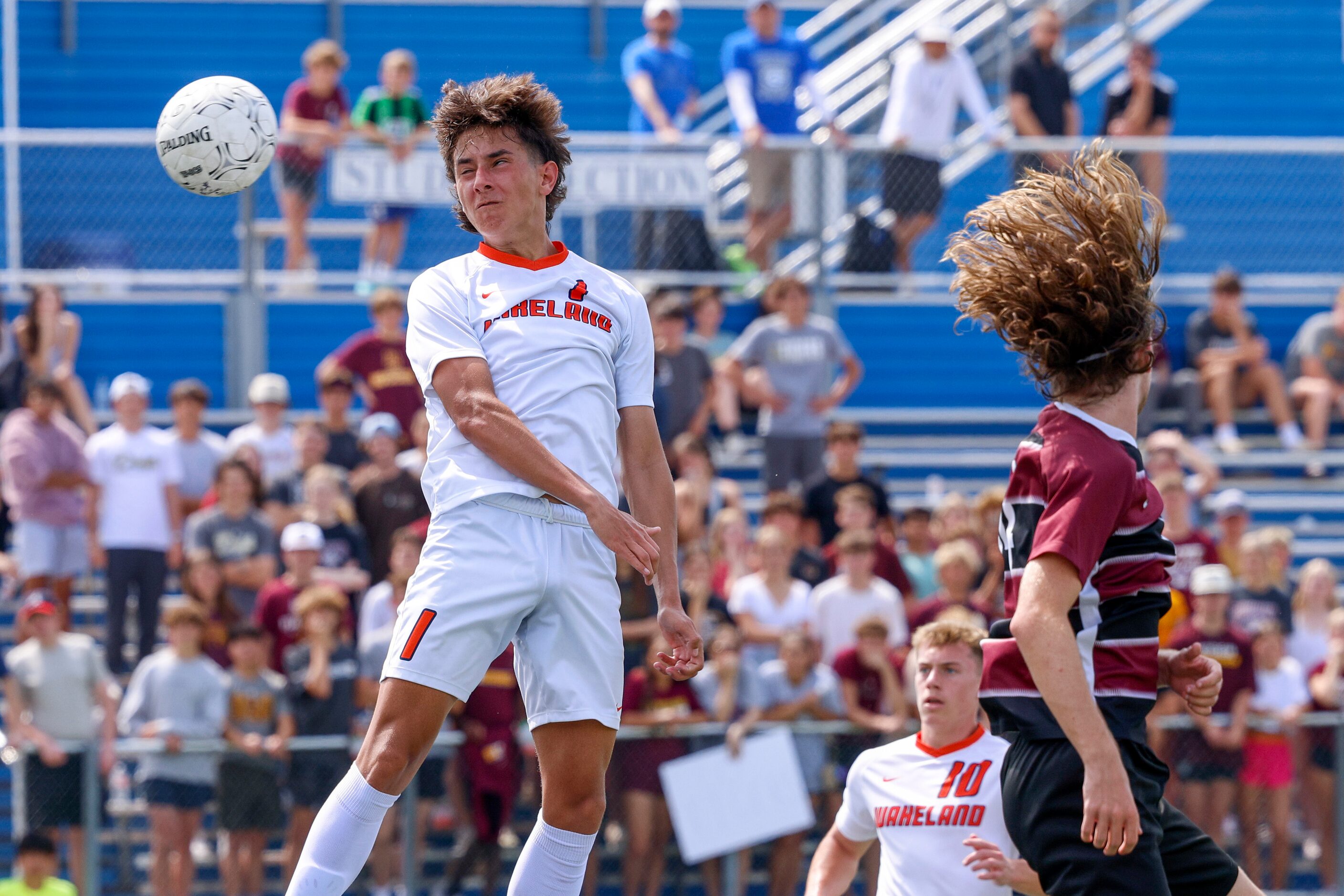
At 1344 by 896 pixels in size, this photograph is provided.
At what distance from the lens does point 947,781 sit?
4.87 meters

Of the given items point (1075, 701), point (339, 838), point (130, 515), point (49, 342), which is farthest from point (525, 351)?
point (49, 342)

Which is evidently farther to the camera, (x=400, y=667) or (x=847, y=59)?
(x=847, y=59)

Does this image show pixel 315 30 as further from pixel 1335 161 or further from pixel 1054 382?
pixel 1054 382

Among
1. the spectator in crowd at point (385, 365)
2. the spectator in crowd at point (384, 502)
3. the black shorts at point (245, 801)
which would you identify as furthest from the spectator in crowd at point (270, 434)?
the black shorts at point (245, 801)

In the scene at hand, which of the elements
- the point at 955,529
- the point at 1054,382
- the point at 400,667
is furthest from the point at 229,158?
the point at 955,529

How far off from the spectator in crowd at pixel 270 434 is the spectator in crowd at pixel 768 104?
13.0ft

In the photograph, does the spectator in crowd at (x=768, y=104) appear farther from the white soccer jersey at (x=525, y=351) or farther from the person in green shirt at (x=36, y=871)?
the white soccer jersey at (x=525, y=351)

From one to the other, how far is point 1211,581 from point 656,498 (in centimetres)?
619

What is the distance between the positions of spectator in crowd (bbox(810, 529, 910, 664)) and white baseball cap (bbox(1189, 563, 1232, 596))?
167 cm

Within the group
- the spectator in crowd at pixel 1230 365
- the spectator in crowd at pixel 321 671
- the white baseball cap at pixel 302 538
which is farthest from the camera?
the spectator in crowd at pixel 1230 365

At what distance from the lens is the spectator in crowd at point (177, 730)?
28.4 feet

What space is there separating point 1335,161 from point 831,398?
5.25 m

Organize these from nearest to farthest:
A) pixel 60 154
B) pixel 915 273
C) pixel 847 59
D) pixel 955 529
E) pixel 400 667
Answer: pixel 400 667
pixel 955 529
pixel 60 154
pixel 915 273
pixel 847 59

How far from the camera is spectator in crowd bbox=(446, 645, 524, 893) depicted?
878 centimetres
